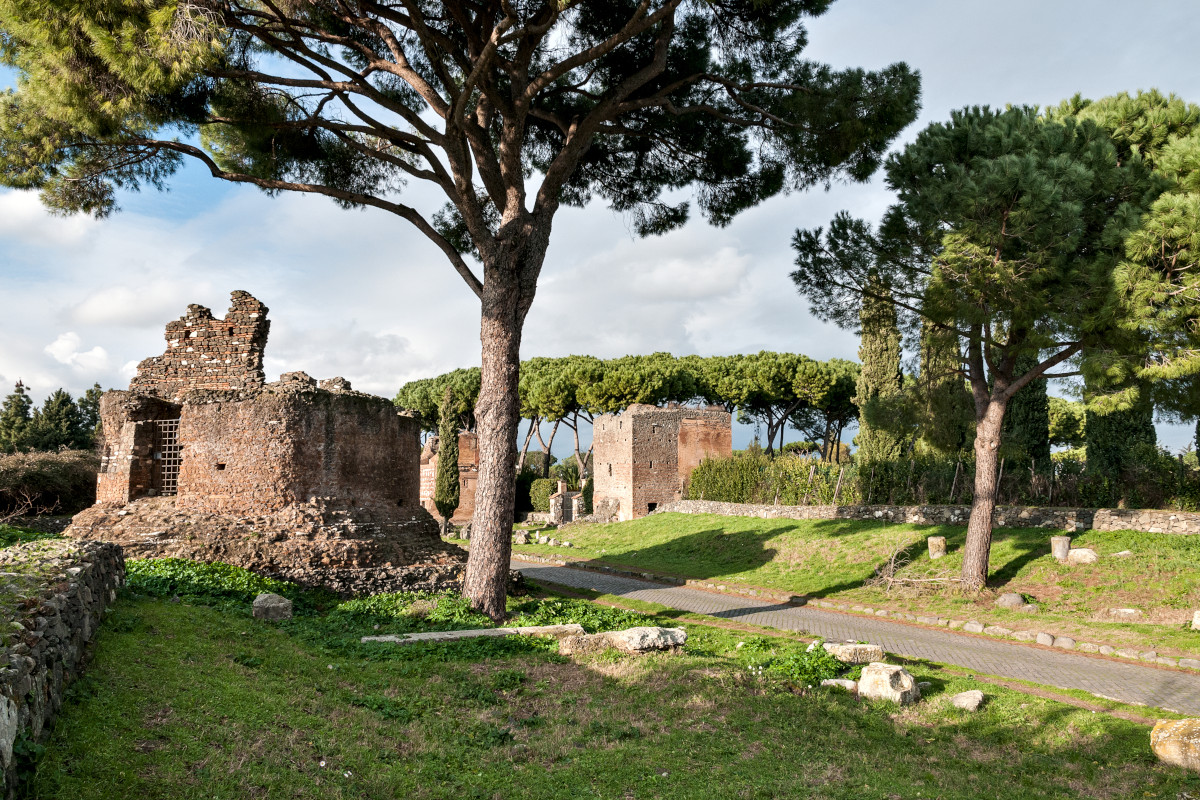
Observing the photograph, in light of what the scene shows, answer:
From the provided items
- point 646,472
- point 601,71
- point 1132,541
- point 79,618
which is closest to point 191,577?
point 79,618

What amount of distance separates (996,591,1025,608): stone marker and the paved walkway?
4.94 feet

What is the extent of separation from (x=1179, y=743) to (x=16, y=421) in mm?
39579

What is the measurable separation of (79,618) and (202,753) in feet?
7.41

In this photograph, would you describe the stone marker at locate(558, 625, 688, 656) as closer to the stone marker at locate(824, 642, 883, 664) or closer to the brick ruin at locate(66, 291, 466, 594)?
the stone marker at locate(824, 642, 883, 664)

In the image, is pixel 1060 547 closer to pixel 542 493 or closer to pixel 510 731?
pixel 510 731

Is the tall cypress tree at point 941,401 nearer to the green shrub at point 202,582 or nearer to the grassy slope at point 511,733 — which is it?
the grassy slope at point 511,733

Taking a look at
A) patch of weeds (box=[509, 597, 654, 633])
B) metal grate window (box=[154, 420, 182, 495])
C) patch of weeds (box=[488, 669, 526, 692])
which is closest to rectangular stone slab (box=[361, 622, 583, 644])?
patch of weeds (box=[509, 597, 654, 633])

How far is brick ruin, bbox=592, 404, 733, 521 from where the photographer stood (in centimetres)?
3044

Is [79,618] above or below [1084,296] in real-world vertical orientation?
below

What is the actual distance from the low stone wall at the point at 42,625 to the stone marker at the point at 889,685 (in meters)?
6.73

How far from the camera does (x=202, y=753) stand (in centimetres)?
445

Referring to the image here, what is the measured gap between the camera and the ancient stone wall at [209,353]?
15.2 m

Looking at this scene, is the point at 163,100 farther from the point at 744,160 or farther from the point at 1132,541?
the point at 1132,541

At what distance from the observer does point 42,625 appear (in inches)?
185
